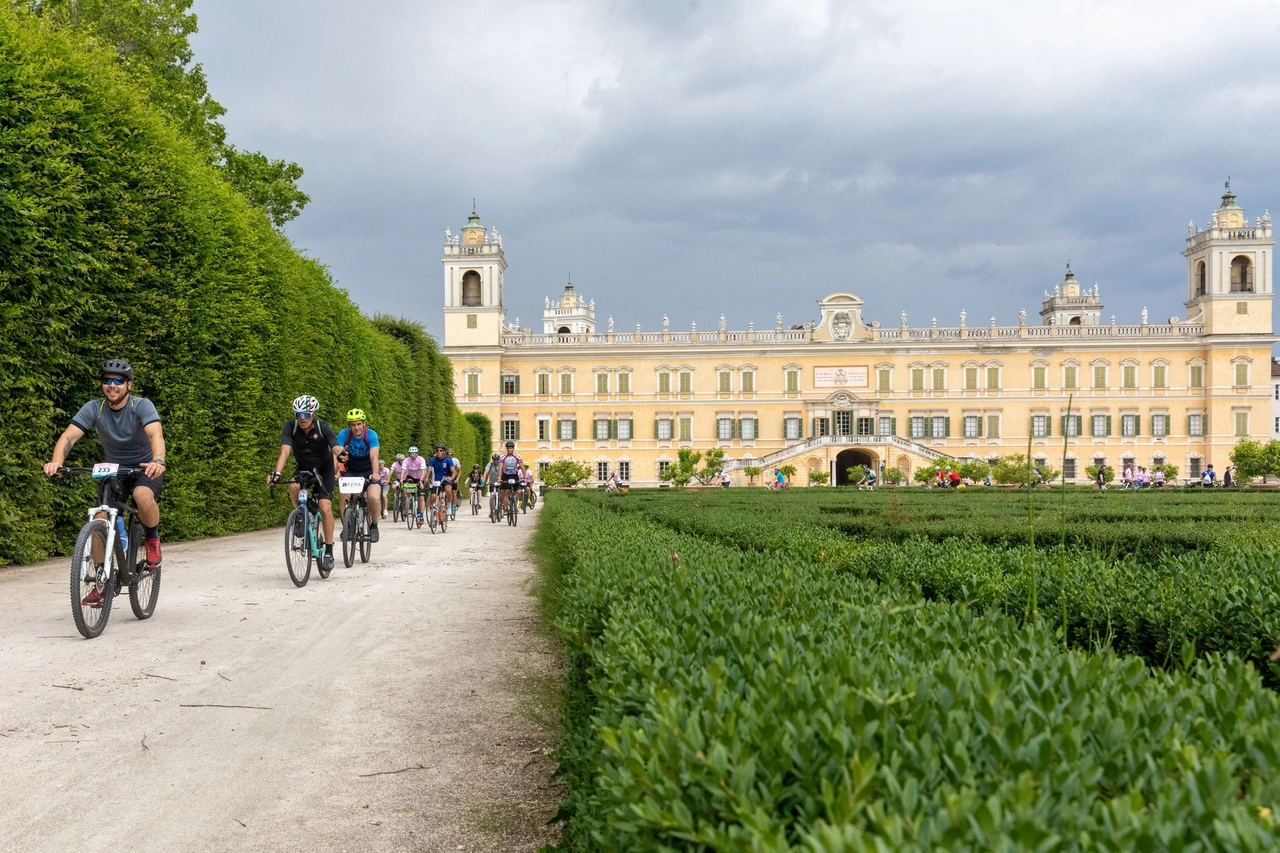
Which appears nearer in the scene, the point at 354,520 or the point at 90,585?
the point at 90,585

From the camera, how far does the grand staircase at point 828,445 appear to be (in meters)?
54.4

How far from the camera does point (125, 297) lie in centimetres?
1008

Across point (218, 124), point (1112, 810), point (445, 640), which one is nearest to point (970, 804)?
point (1112, 810)

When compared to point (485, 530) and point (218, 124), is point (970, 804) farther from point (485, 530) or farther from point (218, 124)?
point (218, 124)

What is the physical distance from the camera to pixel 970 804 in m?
1.29

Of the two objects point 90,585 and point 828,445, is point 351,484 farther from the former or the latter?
point 828,445

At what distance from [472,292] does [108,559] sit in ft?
190

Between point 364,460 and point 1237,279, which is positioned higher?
point 1237,279

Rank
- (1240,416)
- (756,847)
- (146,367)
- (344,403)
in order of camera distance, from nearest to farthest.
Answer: (756,847) < (146,367) < (344,403) < (1240,416)

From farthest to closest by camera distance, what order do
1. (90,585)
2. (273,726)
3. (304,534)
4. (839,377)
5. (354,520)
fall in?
(839,377) → (354,520) → (304,534) → (90,585) → (273,726)

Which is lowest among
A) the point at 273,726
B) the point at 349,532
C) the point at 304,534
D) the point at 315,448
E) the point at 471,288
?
the point at 273,726

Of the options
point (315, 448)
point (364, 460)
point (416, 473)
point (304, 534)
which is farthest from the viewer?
point (416, 473)

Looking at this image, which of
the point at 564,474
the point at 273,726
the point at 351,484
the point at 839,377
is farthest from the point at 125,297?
the point at 839,377

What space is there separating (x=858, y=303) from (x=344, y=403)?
45.5 m
